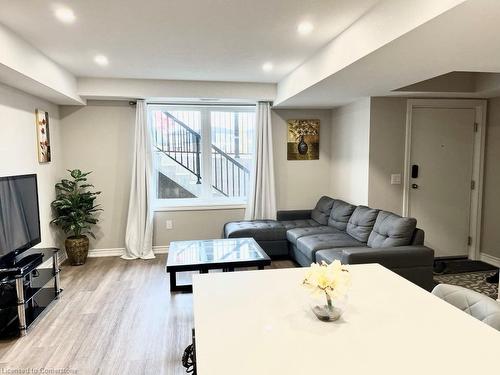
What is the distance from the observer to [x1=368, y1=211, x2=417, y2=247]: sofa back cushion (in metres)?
3.41

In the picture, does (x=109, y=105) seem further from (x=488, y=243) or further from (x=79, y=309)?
(x=488, y=243)

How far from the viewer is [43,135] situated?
4227 mm

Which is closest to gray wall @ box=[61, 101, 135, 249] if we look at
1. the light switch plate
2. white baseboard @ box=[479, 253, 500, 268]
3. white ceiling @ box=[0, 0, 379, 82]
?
white ceiling @ box=[0, 0, 379, 82]

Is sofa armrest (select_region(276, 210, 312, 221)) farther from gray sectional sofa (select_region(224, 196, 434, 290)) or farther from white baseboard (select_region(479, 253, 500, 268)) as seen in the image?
white baseboard (select_region(479, 253, 500, 268))

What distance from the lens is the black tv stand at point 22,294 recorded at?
2781 mm

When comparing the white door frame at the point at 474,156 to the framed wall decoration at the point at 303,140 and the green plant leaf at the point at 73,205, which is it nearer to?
the framed wall decoration at the point at 303,140

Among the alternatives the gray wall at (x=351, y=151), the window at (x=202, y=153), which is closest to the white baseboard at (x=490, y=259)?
the gray wall at (x=351, y=151)

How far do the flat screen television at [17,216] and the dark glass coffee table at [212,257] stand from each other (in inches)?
52.0

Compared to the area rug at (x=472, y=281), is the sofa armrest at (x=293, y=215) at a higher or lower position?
higher

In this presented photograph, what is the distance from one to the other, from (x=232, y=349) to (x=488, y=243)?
4.68 m

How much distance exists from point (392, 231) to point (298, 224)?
5.62 ft

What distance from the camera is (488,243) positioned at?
4625 mm

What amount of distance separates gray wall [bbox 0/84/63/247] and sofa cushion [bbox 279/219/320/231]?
305cm

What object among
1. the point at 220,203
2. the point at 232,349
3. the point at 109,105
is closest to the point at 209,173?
the point at 220,203
